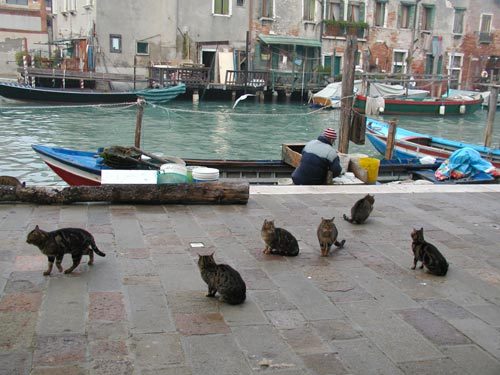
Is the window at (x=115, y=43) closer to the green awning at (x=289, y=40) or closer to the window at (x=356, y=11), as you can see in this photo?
the green awning at (x=289, y=40)

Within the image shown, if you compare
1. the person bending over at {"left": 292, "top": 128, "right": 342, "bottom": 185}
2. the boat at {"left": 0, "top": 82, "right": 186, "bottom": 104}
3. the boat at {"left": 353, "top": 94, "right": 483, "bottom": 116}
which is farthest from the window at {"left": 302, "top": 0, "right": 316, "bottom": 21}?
the person bending over at {"left": 292, "top": 128, "right": 342, "bottom": 185}

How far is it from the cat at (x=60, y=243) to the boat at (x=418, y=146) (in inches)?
397

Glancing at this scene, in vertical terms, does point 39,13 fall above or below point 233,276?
above

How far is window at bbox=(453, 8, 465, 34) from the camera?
3800 cm

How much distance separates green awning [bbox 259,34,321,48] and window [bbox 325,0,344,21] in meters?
1.93

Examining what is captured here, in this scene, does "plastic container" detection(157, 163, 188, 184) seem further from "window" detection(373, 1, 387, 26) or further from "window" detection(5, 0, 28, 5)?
"window" detection(5, 0, 28, 5)

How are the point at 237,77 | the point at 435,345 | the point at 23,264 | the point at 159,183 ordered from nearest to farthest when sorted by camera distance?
the point at 435,345 < the point at 23,264 < the point at 159,183 < the point at 237,77

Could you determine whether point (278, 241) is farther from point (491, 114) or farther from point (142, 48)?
point (142, 48)

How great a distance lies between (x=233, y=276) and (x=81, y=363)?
115 centimetres

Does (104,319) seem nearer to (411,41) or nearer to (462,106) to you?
(462,106)

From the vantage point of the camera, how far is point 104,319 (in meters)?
3.47

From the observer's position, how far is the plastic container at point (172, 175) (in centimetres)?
669

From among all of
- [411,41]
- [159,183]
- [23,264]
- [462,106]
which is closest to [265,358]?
[23,264]

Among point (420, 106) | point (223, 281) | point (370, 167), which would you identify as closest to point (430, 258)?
point (223, 281)
